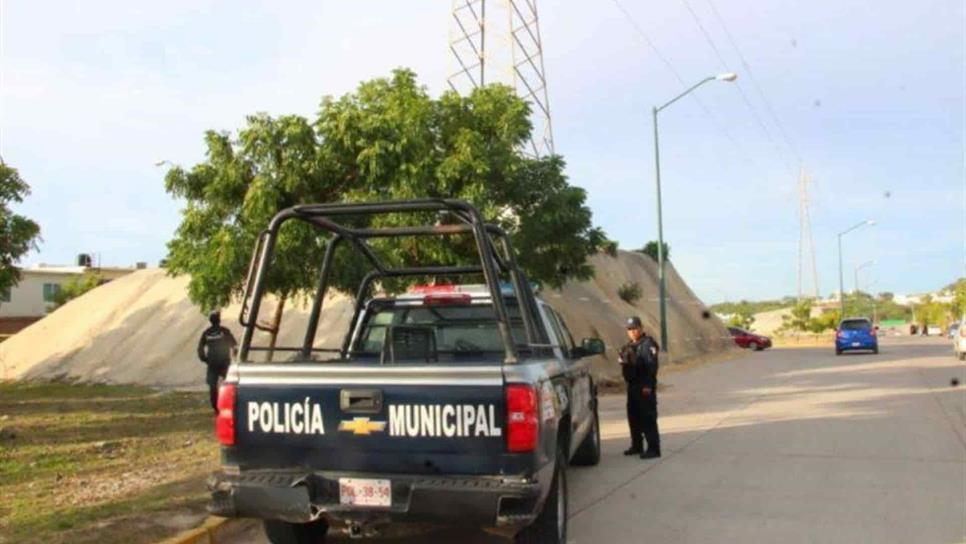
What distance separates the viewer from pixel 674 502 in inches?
321

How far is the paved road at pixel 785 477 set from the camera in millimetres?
7070

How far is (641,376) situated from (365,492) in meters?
5.45

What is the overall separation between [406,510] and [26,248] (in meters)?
9.67

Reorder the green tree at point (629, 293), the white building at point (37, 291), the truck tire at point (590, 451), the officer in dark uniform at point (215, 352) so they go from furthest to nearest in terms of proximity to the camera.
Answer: the white building at point (37, 291)
the green tree at point (629, 293)
the officer in dark uniform at point (215, 352)
the truck tire at point (590, 451)

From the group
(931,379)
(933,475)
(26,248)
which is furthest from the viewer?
(931,379)

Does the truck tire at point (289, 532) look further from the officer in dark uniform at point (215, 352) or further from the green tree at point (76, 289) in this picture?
the green tree at point (76, 289)

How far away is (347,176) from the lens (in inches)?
609

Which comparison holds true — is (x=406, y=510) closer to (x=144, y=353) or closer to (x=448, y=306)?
(x=448, y=306)

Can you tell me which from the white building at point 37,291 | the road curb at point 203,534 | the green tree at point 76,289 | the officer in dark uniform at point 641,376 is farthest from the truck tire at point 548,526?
the white building at point 37,291

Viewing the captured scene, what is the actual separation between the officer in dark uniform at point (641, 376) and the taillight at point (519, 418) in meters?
5.17

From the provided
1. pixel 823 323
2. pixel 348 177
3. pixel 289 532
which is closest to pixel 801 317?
pixel 823 323

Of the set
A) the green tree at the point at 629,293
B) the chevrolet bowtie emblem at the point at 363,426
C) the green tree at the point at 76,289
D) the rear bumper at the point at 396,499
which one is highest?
the green tree at the point at 76,289

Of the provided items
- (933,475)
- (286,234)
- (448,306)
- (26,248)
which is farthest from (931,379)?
(26,248)

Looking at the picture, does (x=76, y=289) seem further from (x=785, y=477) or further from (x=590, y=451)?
(x=785, y=477)
